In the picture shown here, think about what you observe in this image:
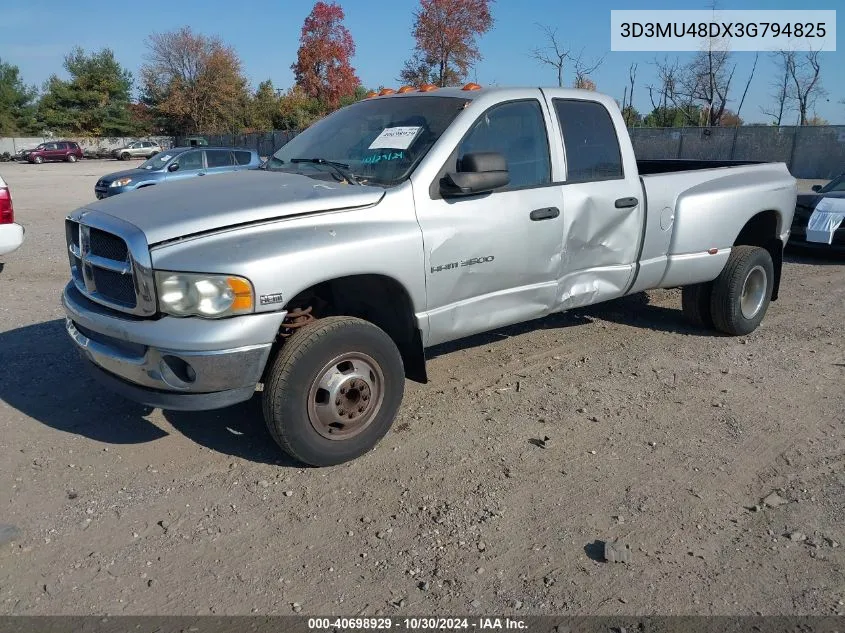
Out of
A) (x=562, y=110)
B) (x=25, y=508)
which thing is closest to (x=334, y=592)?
(x=25, y=508)

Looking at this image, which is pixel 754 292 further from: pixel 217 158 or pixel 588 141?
pixel 217 158

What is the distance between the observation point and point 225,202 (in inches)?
141

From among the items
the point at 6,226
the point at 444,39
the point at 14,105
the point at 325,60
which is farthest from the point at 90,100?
the point at 6,226

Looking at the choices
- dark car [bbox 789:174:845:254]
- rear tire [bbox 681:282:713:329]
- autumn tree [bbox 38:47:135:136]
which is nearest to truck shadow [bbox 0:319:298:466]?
rear tire [bbox 681:282:713:329]

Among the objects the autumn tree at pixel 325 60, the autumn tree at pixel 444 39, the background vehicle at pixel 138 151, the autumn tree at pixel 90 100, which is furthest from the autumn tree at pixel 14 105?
the autumn tree at pixel 444 39

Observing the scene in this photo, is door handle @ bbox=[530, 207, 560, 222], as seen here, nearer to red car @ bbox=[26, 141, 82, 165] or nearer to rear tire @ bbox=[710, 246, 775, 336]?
rear tire @ bbox=[710, 246, 775, 336]

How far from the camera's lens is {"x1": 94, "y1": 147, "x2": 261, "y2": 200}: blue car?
17156 millimetres

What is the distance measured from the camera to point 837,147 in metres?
25.4

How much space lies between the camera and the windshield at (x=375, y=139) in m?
4.10

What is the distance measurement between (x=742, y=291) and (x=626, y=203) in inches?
66.9

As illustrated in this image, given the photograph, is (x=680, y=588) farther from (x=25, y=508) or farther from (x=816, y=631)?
(x=25, y=508)

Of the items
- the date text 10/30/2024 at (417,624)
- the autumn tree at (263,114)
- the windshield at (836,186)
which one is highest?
the autumn tree at (263,114)

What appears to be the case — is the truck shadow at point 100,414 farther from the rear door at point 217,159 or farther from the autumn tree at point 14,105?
the autumn tree at point 14,105

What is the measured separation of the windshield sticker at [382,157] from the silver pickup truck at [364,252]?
2 cm
